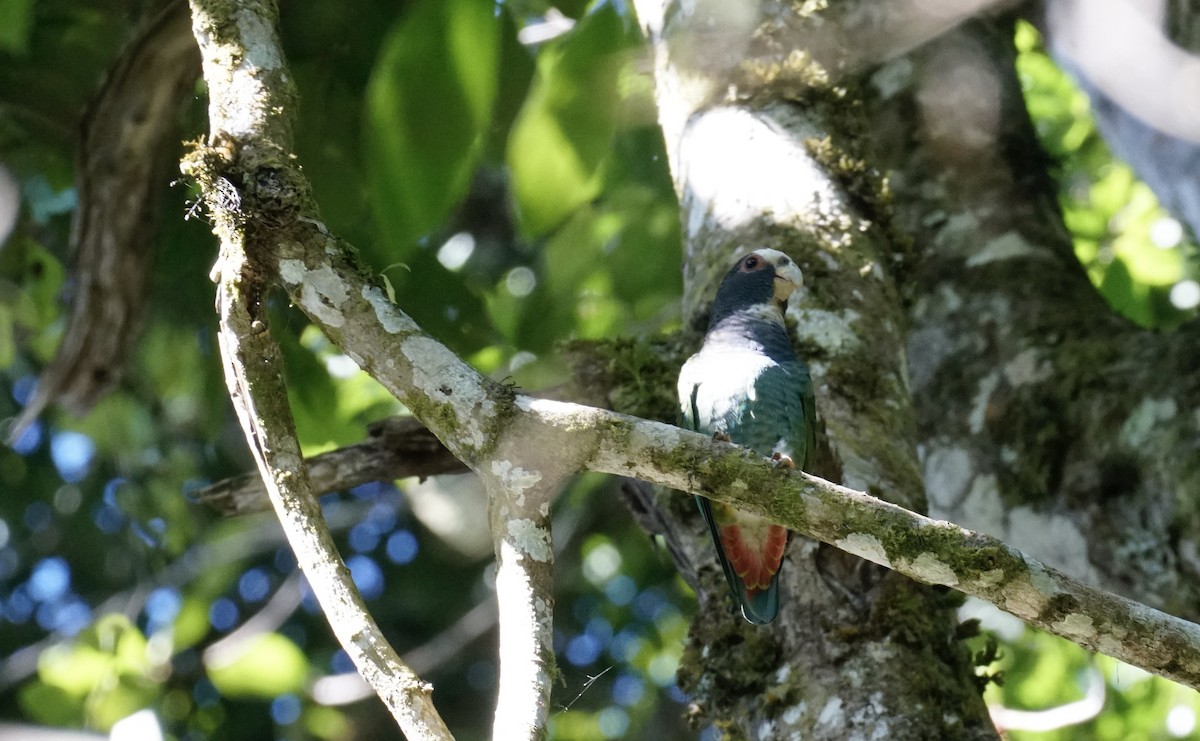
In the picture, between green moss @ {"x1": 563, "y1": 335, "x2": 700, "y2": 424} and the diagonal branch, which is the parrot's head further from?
the diagonal branch

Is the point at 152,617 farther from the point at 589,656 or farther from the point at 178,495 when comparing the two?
the point at 589,656

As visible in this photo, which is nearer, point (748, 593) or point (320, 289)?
point (320, 289)

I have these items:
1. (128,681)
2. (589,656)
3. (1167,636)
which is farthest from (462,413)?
(589,656)

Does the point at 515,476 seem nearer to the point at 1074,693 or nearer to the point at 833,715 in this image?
the point at 833,715

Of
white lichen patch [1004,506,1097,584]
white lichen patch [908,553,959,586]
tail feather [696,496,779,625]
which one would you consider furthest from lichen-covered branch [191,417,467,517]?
white lichen patch [1004,506,1097,584]

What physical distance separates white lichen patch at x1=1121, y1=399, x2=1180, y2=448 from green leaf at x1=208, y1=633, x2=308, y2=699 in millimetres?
2913

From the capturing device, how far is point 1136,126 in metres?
3.99

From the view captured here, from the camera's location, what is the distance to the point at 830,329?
10.1ft

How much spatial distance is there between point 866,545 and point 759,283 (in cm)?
124

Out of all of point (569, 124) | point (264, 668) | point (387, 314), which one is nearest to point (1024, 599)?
point (387, 314)

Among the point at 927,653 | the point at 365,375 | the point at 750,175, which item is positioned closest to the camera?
the point at 927,653

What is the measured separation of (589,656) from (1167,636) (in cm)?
555

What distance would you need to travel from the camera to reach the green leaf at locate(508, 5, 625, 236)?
3.82 m

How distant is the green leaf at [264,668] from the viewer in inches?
165
